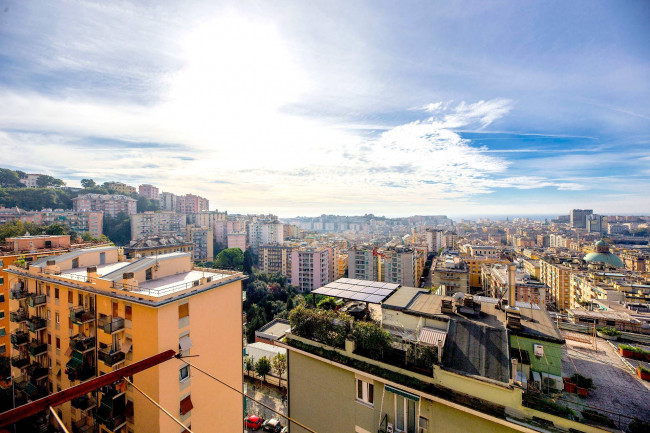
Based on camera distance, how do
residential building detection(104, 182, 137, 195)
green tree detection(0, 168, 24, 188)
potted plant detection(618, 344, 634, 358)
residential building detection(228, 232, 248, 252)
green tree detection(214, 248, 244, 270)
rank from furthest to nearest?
residential building detection(104, 182, 137, 195) < residential building detection(228, 232, 248, 252) < green tree detection(0, 168, 24, 188) < green tree detection(214, 248, 244, 270) < potted plant detection(618, 344, 634, 358)

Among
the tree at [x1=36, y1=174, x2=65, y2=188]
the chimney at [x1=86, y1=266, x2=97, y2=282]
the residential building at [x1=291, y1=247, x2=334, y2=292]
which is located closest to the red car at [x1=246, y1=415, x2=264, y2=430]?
the chimney at [x1=86, y1=266, x2=97, y2=282]

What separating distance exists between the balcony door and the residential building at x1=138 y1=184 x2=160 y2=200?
95.6 m

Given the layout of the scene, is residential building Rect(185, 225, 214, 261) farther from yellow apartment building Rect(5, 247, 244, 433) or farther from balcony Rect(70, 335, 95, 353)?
balcony Rect(70, 335, 95, 353)

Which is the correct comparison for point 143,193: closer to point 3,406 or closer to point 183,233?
point 183,233

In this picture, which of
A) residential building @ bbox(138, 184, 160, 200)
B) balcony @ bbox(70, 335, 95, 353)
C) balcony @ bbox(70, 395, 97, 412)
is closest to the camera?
balcony @ bbox(70, 395, 97, 412)

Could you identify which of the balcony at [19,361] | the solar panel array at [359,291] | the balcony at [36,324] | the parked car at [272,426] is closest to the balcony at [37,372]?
the balcony at [19,361]

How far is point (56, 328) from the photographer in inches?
388

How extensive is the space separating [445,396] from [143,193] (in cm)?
9944

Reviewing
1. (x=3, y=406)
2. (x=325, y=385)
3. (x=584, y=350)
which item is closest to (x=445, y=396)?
(x=325, y=385)

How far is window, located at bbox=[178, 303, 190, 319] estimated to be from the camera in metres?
8.16

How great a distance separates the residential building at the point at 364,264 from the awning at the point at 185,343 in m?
36.0

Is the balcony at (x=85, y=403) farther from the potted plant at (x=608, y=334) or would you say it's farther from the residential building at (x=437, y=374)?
the potted plant at (x=608, y=334)

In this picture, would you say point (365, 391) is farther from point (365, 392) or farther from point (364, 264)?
point (364, 264)

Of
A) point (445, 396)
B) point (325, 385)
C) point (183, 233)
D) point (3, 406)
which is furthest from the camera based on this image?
point (183, 233)
